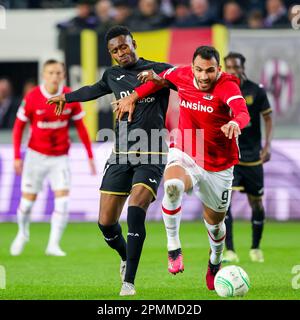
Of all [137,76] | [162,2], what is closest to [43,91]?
[137,76]

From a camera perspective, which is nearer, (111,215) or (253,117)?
(111,215)

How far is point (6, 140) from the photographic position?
63.0ft

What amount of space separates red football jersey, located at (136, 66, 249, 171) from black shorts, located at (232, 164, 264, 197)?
322cm

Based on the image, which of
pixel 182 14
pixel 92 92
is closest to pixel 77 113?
pixel 92 92

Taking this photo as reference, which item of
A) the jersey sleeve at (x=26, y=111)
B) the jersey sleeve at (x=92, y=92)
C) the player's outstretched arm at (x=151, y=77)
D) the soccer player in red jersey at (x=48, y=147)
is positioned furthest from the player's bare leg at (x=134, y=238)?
the jersey sleeve at (x=26, y=111)

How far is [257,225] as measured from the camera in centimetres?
1323

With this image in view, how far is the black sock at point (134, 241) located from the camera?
9.36 m

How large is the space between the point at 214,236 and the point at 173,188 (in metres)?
1.03

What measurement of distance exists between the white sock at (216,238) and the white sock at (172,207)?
25.2 inches

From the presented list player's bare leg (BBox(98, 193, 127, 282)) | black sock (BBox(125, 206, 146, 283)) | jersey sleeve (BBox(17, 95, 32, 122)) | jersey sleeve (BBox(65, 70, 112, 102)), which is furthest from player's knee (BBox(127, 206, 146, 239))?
jersey sleeve (BBox(17, 95, 32, 122))

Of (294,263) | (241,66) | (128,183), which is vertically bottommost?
(294,263)

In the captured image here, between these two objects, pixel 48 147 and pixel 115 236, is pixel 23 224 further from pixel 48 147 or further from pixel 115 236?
pixel 115 236
